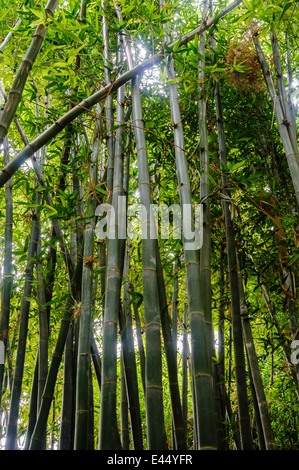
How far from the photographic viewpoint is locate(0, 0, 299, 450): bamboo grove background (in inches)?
65.4

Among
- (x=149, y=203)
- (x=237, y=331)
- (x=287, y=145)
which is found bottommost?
(x=237, y=331)

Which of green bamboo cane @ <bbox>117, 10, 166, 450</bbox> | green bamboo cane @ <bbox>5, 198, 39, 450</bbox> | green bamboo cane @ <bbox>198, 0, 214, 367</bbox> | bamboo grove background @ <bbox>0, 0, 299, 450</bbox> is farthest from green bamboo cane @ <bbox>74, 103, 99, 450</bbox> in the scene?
green bamboo cane @ <bbox>198, 0, 214, 367</bbox>

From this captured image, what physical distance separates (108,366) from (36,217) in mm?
1401

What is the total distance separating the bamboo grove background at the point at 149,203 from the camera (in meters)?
1.66

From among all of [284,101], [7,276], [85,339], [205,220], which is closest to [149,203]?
[205,220]

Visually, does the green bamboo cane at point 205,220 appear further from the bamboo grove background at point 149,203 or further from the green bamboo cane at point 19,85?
the green bamboo cane at point 19,85

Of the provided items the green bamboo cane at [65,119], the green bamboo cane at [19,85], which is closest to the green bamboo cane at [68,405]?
the green bamboo cane at [65,119]

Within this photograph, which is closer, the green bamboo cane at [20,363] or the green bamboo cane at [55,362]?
the green bamboo cane at [55,362]

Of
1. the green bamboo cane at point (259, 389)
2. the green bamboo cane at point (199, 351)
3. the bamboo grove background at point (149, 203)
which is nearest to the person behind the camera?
the green bamboo cane at point (199, 351)

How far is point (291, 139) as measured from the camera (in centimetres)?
206

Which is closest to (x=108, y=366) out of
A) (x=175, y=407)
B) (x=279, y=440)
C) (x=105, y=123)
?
(x=175, y=407)

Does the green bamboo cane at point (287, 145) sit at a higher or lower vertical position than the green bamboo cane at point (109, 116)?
lower

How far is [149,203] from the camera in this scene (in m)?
1.88

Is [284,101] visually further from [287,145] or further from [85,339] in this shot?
[85,339]
